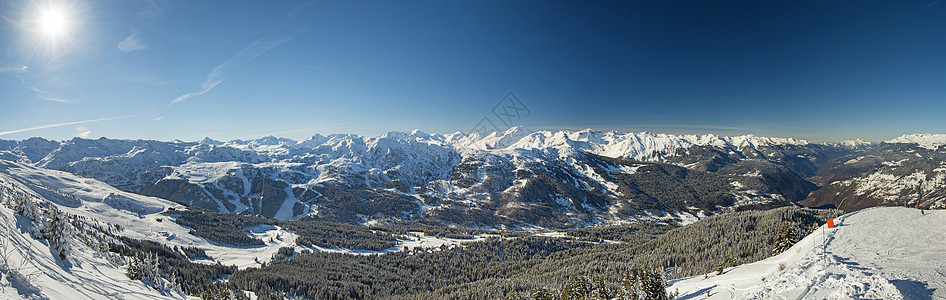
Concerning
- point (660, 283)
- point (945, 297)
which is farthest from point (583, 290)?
point (945, 297)

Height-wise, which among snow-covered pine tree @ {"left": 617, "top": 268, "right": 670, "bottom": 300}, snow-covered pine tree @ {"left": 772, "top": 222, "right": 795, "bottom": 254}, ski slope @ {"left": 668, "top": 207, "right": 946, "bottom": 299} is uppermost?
ski slope @ {"left": 668, "top": 207, "right": 946, "bottom": 299}

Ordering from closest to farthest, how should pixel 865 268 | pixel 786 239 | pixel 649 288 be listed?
pixel 865 268
pixel 649 288
pixel 786 239

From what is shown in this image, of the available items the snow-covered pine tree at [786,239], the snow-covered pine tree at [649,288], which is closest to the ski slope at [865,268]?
the snow-covered pine tree at [649,288]

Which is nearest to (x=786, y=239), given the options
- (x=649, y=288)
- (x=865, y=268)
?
(x=649, y=288)

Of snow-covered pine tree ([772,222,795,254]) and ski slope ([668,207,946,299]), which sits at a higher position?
ski slope ([668,207,946,299])

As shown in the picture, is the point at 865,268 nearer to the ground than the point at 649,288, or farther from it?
farther from it

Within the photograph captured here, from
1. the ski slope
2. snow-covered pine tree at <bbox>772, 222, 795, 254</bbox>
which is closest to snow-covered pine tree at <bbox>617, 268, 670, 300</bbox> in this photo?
the ski slope

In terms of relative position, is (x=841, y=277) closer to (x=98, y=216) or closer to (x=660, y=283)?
(x=660, y=283)

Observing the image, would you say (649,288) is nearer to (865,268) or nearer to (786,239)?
(865,268)

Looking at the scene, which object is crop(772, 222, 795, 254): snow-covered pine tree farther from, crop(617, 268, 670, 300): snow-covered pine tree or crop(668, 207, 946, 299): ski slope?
crop(617, 268, 670, 300): snow-covered pine tree
